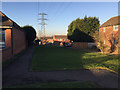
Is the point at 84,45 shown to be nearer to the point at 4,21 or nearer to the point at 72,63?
the point at 72,63

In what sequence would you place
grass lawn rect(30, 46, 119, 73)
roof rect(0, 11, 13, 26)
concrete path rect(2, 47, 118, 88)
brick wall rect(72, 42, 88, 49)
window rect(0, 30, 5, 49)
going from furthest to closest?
brick wall rect(72, 42, 88, 49)
roof rect(0, 11, 13, 26)
window rect(0, 30, 5, 49)
grass lawn rect(30, 46, 119, 73)
concrete path rect(2, 47, 118, 88)

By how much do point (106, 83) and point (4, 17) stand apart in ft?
42.0

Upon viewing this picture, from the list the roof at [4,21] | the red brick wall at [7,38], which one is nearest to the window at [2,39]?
the red brick wall at [7,38]

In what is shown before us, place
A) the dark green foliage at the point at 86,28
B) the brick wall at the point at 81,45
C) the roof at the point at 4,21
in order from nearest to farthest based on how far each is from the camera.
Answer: the roof at the point at 4,21
the brick wall at the point at 81,45
the dark green foliage at the point at 86,28

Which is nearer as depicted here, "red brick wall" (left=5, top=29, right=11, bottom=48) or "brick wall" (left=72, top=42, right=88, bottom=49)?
"red brick wall" (left=5, top=29, right=11, bottom=48)

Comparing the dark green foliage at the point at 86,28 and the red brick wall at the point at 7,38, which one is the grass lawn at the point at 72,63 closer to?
the red brick wall at the point at 7,38

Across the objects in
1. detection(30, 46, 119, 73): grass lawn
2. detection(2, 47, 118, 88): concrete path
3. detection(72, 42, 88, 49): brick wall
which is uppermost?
detection(72, 42, 88, 49): brick wall

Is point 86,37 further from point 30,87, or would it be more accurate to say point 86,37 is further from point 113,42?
point 30,87

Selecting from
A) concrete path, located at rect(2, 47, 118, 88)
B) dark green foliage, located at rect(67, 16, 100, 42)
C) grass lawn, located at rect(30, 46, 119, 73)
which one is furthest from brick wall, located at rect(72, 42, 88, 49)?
concrete path, located at rect(2, 47, 118, 88)

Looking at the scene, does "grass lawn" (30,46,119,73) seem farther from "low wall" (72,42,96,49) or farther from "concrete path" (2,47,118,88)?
"low wall" (72,42,96,49)

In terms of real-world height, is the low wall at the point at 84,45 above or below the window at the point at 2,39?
below

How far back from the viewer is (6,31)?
11.8 m

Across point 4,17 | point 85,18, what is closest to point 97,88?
point 4,17

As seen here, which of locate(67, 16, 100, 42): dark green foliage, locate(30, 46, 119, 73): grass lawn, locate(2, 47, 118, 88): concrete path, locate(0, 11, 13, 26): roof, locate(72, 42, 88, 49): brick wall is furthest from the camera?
locate(67, 16, 100, 42): dark green foliage
